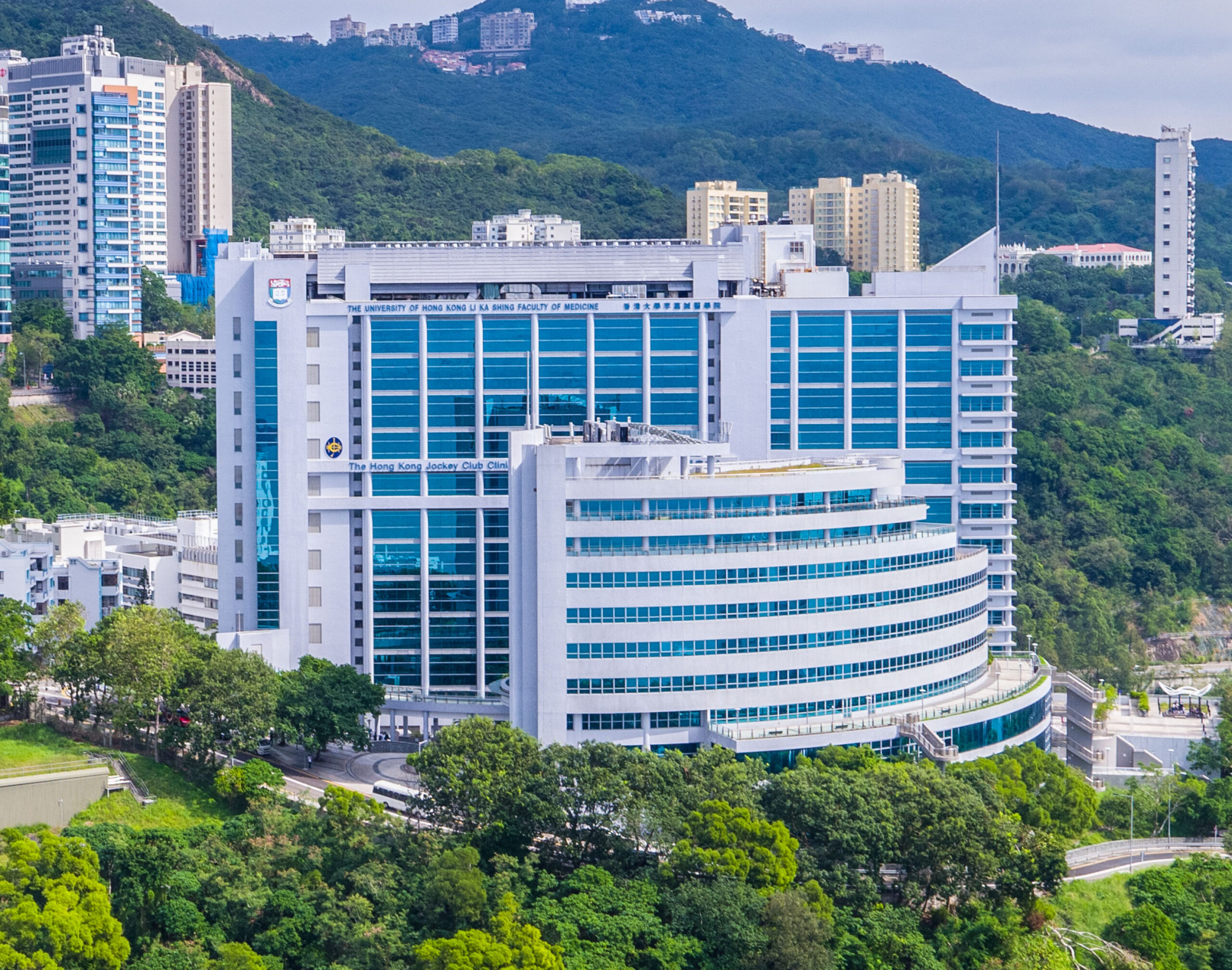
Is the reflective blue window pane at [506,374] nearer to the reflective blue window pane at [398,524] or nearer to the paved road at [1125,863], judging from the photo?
the reflective blue window pane at [398,524]

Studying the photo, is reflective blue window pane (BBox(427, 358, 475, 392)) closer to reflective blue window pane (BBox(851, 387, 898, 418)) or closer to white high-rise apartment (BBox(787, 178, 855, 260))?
reflective blue window pane (BBox(851, 387, 898, 418))

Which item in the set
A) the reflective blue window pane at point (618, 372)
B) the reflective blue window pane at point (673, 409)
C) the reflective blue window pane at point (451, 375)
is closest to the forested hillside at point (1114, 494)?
the reflective blue window pane at point (673, 409)

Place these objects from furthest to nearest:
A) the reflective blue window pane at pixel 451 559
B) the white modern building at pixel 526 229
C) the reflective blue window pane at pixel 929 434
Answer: the white modern building at pixel 526 229 < the reflective blue window pane at pixel 929 434 < the reflective blue window pane at pixel 451 559

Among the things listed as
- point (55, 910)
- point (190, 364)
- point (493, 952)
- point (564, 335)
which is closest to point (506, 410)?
point (564, 335)

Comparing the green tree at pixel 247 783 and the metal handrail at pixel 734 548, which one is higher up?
the metal handrail at pixel 734 548

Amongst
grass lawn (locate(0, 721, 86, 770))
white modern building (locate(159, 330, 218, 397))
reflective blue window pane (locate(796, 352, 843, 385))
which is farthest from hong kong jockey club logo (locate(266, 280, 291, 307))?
white modern building (locate(159, 330, 218, 397))

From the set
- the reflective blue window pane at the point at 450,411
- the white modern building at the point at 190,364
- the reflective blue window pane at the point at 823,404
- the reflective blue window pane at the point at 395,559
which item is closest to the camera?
the reflective blue window pane at the point at 395,559

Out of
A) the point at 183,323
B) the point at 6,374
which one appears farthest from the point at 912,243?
the point at 6,374

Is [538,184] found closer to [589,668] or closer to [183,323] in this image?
[183,323]
